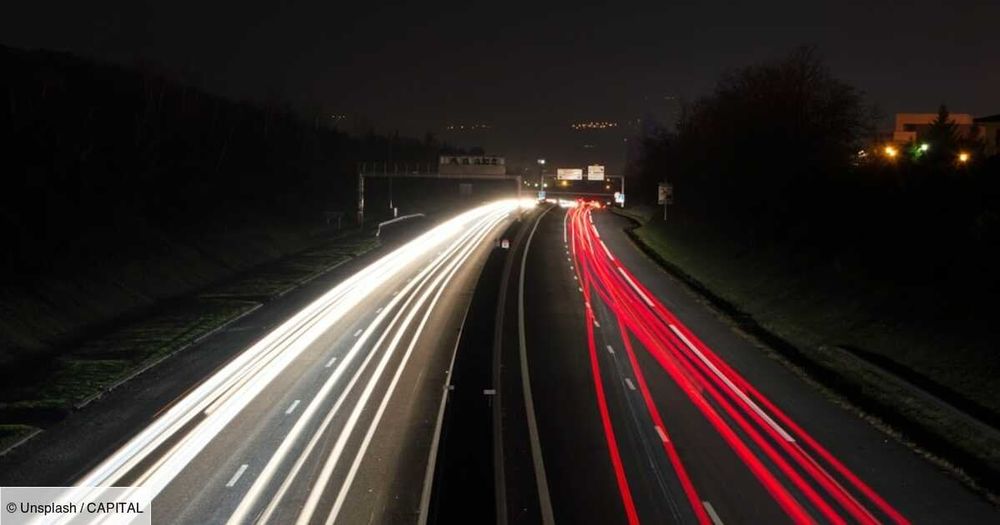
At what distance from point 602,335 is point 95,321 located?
18.9 m

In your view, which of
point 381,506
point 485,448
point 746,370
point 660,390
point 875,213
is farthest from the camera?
point 875,213

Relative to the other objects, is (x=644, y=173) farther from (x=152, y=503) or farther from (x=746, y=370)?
(x=152, y=503)

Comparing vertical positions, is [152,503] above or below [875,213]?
below

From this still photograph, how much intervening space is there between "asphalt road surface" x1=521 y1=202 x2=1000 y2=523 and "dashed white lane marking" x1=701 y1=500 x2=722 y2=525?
3 centimetres

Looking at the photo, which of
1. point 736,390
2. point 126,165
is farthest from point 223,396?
point 126,165

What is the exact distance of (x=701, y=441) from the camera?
17.1 meters

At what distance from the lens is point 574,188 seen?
178 metres

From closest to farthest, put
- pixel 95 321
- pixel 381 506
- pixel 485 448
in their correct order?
pixel 381 506, pixel 485 448, pixel 95 321

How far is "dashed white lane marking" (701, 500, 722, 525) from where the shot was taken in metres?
13.0

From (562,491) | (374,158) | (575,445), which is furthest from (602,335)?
(374,158)

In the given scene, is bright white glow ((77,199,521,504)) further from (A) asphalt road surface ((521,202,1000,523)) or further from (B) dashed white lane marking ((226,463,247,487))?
(A) asphalt road surface ((521,202,1000,523))

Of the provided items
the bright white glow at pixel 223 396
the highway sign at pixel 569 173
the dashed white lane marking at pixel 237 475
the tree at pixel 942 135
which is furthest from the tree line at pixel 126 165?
the tree at pixel 942 135

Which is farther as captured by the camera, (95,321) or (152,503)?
(95,321)

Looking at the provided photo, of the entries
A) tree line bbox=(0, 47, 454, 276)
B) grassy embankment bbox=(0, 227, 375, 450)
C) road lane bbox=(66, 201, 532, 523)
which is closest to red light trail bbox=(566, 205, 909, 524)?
road lane bbox=(66, 201, 532, 523)
